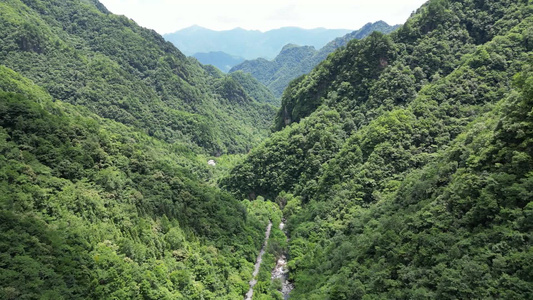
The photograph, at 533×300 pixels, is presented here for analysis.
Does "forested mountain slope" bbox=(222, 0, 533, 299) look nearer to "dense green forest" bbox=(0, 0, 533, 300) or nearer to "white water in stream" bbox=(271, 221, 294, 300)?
"dense green forest" bbox=(0, 0, 533, 300)

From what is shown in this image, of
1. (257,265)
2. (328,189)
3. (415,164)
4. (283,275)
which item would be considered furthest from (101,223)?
(415,164)

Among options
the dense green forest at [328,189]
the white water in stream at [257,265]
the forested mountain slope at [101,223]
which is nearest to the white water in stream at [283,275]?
the dense green forest at [328,189]

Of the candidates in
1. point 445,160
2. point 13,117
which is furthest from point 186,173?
point 445,160

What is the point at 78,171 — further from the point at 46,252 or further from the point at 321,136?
the point at 321,136

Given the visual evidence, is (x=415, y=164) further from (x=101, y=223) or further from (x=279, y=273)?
(x=101, y=223)

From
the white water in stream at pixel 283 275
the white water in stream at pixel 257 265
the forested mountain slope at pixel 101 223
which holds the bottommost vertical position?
the white water in stream at pixel 283 275

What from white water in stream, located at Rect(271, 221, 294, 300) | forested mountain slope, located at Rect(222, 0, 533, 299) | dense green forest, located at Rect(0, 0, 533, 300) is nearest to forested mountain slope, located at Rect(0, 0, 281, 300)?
dense green forest, located at Rect(0, 0, 533, 300)

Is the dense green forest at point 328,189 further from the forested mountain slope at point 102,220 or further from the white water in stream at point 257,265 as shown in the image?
the white water in stream at point 257,265
